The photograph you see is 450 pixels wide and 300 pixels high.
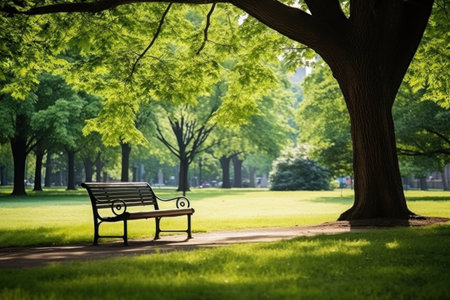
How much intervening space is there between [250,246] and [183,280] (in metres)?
2.82

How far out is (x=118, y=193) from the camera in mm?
10602

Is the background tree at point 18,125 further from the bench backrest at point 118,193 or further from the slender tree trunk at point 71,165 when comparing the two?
the bench backrest at point 118,193

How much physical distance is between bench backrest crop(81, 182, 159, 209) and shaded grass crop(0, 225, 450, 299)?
3198 millimetres

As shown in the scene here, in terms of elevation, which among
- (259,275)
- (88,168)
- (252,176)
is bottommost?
(259,275)

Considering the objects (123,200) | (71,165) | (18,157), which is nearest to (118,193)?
(123,200)

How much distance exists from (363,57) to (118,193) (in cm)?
626

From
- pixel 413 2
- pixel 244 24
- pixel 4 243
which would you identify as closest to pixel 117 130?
pixel 244 24

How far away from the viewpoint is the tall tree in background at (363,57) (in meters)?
11.8

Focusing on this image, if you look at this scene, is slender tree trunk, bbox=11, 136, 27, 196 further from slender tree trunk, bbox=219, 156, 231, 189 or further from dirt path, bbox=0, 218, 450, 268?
slender tree trunk, bbox=219, 156, 231, 189

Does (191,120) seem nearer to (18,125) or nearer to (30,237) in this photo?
(18,125)

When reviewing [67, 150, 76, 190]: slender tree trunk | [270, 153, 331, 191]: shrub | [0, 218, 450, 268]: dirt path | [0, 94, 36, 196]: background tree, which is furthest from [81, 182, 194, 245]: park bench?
[270, 153, 331, 191]: shrub

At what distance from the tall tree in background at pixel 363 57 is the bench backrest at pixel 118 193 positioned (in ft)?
13.3

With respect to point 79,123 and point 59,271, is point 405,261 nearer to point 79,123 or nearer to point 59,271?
point 59,271

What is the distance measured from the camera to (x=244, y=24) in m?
16.7
